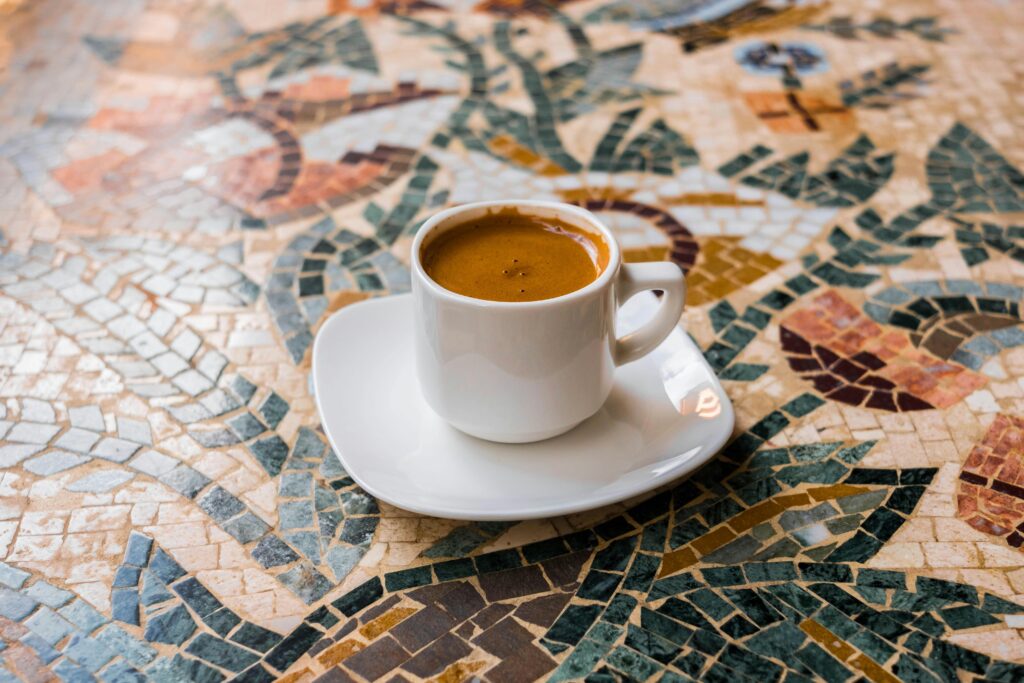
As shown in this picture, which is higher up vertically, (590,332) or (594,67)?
(590,332)

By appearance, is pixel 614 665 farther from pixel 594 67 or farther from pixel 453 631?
pixel 594 67

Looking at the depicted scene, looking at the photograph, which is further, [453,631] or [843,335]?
[843,335]

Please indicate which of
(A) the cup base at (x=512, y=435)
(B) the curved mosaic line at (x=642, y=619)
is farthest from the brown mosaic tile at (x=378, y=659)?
(A) the cup base at (x=512, y=435)

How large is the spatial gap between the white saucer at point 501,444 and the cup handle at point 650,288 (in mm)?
34

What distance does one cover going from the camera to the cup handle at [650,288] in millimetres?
561

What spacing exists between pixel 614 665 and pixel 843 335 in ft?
1.10

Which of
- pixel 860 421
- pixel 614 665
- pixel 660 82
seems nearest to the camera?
pixel 614 665

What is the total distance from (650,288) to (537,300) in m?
0.08

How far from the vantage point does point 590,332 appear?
0.53 meters

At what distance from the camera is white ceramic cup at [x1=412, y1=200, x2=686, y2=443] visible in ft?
1.69

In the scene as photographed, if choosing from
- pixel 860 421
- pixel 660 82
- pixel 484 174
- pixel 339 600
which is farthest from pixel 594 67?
pixel 339 600

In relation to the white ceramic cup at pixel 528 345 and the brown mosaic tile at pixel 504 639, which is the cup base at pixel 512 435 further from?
the brown mosaic tile at pixel 504 639

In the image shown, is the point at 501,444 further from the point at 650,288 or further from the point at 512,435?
the point at 650,288

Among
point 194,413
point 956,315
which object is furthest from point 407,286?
point 956,315
